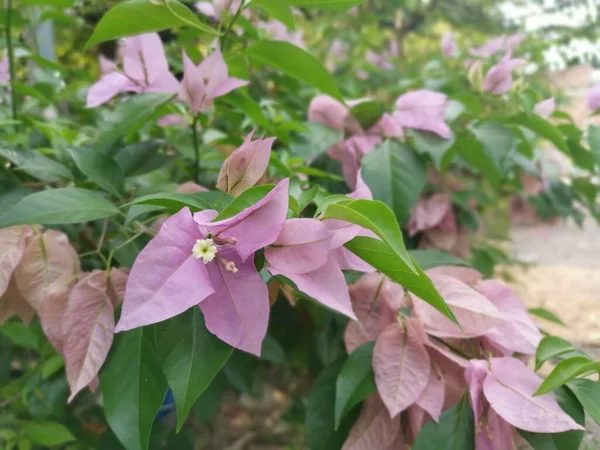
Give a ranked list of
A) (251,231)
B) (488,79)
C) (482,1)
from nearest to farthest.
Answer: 1. (251,231)
2. (488,79)
3. (482,1)

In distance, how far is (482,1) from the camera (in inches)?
75.0

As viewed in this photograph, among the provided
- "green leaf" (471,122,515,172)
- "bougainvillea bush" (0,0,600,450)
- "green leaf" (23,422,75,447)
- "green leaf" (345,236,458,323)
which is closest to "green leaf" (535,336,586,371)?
"bougainvillea bush" (0,0,600,450)

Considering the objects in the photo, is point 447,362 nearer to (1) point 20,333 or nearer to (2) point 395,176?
(2) point 395,176

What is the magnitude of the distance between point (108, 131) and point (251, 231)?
227 millimetres

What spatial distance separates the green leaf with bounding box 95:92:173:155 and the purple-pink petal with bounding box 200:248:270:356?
7.9 inches

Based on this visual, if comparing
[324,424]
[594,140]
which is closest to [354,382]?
[324,424]

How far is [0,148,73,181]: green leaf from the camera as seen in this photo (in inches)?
17.3

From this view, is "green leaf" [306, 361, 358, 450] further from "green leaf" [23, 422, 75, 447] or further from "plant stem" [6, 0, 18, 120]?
"plant stem" [6, 0, 18, 120]

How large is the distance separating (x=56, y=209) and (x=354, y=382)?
0.24m

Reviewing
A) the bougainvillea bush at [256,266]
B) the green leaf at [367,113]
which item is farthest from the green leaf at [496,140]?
the green leaf at [367,113]

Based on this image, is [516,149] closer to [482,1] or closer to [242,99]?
[242,99]

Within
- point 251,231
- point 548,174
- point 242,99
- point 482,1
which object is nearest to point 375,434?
point 251,231

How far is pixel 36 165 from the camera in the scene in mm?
447

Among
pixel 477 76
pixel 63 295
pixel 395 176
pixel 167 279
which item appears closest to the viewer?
pixel 167 279
